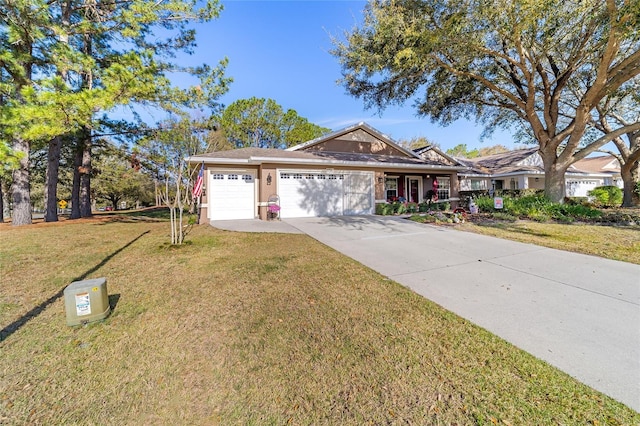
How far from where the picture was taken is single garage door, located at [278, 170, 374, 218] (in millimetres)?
12375

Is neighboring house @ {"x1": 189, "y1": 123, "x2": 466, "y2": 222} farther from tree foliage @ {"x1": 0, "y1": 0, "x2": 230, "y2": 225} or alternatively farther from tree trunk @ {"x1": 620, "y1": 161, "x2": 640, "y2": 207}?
tree trunk @ {"x1": 620, "y1": 161, "x2": 640, "y2": 207}

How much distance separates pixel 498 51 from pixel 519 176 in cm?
1528

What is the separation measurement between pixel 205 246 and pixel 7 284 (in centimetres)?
340

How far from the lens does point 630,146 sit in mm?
15680

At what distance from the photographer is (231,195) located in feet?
39.5

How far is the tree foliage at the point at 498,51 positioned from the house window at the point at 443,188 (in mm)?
4966

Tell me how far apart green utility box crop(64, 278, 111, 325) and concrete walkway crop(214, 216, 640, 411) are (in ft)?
13.9

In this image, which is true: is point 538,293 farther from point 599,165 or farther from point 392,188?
point 599,165

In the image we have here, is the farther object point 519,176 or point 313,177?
point 519,176

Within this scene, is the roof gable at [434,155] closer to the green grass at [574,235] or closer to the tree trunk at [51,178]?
the green grass at [574,235]

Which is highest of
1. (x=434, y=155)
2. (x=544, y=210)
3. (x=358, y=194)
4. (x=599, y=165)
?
(x=599, y=165)

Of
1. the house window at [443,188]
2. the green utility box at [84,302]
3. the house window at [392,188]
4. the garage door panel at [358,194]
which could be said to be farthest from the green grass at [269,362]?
the house window at [443,188]

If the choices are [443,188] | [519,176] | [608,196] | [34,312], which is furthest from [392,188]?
[34,312]

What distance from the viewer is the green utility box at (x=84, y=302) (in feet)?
10.2
